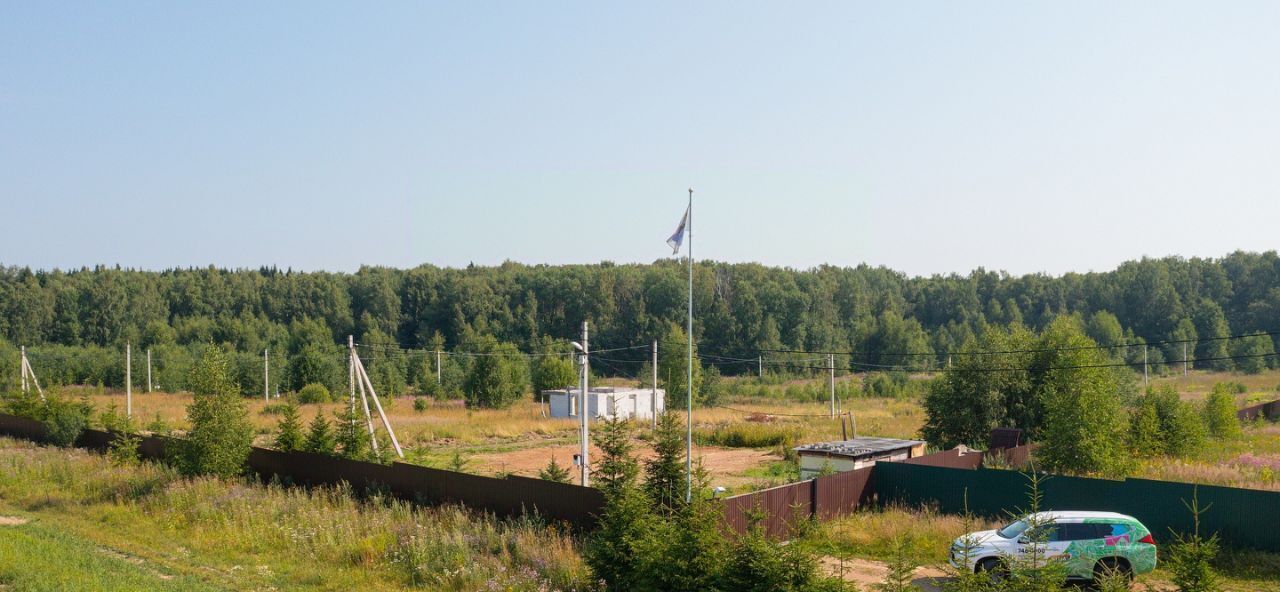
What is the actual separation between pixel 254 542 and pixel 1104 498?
19100 millimetres

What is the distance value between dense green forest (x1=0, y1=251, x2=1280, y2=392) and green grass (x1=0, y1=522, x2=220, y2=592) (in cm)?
7713

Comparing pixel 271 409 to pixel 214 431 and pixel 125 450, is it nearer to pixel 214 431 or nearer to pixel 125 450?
pixel 125 450

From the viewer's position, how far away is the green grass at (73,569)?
1466cm

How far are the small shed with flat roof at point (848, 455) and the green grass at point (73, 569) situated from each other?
669 inches

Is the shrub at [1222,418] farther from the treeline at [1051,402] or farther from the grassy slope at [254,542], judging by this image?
the grassy slope at [254,542]

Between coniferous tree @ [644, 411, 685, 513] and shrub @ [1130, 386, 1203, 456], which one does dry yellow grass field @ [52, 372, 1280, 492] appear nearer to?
shrub @ [1130, 386, 1203, 456]

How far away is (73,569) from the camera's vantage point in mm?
15711

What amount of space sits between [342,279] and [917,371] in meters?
77.2

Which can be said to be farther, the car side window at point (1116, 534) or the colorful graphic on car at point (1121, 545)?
the car side window at point (1116, 534)

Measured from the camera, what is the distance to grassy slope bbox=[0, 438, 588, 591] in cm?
1565

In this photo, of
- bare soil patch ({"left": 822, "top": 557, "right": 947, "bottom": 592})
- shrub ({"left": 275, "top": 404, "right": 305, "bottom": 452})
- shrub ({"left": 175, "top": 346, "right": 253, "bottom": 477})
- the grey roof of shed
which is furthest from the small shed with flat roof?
shrub ({"left": 175, "top": 346, "right": 253, "bottom": 477})

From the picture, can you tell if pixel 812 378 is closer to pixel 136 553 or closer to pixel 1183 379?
pixel 1183 379

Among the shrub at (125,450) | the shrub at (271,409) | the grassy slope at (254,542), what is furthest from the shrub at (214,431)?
the shrub at (271,409)

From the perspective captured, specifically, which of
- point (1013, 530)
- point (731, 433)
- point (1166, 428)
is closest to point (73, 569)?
point (1013, 530)
